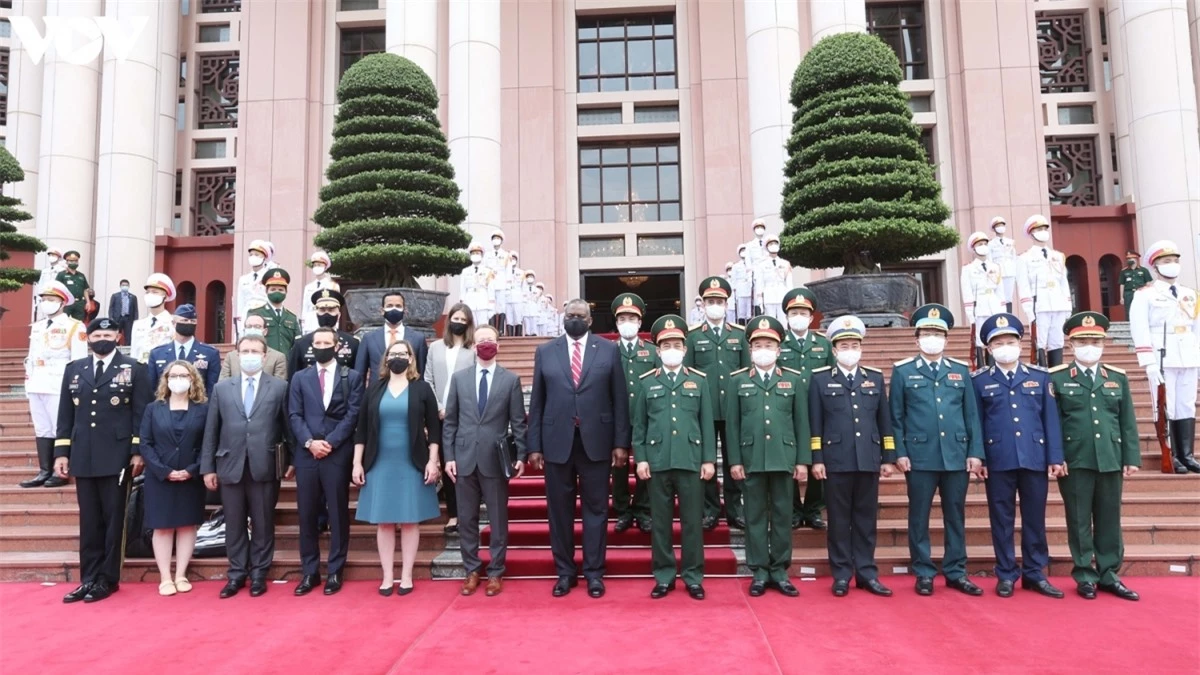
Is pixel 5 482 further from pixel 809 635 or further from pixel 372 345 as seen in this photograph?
pixel 809 635

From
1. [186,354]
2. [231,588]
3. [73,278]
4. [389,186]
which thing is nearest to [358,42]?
[73,278]

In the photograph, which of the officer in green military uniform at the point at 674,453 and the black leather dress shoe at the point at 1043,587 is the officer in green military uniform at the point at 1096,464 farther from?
the officer in green military uniform at the point at 674,453

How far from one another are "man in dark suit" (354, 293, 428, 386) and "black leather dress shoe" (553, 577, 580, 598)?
6.88ft

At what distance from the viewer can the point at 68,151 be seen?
729 inches

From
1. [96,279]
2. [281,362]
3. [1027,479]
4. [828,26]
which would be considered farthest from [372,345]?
[96,279]

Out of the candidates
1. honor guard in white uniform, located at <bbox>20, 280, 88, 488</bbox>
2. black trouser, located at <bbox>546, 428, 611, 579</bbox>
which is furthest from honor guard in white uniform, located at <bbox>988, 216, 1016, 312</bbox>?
honor guard in white uniform, located at <bbox>20, 280, 88, 488</bbox>

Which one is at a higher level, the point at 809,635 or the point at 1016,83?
the point at 1016,83

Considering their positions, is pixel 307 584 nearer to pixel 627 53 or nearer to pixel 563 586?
pixel 563 586

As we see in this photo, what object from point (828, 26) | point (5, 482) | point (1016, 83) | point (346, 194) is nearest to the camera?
point (5, 482)

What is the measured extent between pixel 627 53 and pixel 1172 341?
1742cm

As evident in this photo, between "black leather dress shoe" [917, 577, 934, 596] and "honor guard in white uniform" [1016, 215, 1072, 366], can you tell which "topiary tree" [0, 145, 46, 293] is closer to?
"black leather dress shoe" [917, 577, 934, 596]

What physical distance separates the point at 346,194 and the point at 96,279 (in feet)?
33.3

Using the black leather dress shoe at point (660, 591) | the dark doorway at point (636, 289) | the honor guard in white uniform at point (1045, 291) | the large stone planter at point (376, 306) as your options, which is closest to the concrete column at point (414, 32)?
the large stone planter at point (376, 306)

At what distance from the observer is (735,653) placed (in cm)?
396
